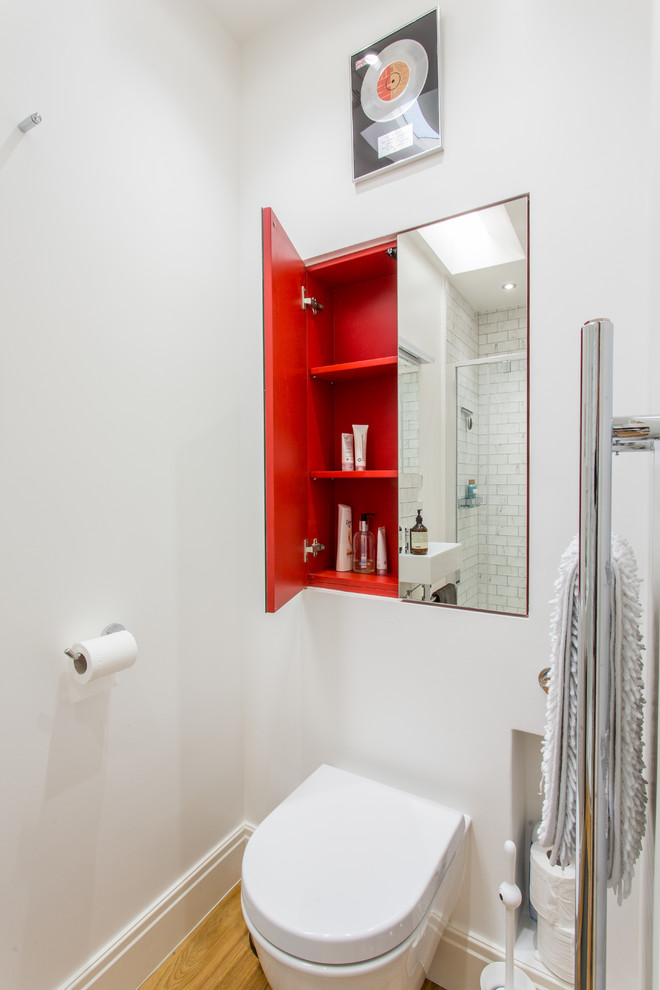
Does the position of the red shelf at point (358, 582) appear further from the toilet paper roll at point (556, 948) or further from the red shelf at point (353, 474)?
the toilet paper roll at point (556, 948)

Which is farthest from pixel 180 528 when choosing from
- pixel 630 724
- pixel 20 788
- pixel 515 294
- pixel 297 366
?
pixel 630 724

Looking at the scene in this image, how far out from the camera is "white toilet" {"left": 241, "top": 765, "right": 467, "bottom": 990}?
0.88 meters

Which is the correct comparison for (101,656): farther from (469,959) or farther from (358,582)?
(469,959)

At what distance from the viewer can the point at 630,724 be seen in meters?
0.50

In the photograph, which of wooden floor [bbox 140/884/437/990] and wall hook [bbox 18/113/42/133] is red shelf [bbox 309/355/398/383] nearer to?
wall hook [bbox 18/113/42/133]

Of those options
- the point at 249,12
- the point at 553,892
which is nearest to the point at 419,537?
the point at 553,892

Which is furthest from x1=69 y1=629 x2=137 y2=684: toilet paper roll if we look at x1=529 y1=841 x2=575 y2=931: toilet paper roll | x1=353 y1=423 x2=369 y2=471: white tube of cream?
x1=529 y1=841 x2=575 y2=931: toilet paper roll

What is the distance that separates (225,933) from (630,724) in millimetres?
1552

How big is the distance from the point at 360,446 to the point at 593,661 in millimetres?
1190

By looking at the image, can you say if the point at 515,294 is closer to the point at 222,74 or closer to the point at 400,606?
the point at 400,606

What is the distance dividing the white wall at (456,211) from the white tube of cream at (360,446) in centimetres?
34

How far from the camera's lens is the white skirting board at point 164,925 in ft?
3.88

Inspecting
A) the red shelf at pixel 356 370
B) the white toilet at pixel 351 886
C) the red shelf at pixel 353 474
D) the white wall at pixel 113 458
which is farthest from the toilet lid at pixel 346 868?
the red shelf at pixel 356 370

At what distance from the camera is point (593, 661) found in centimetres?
42
